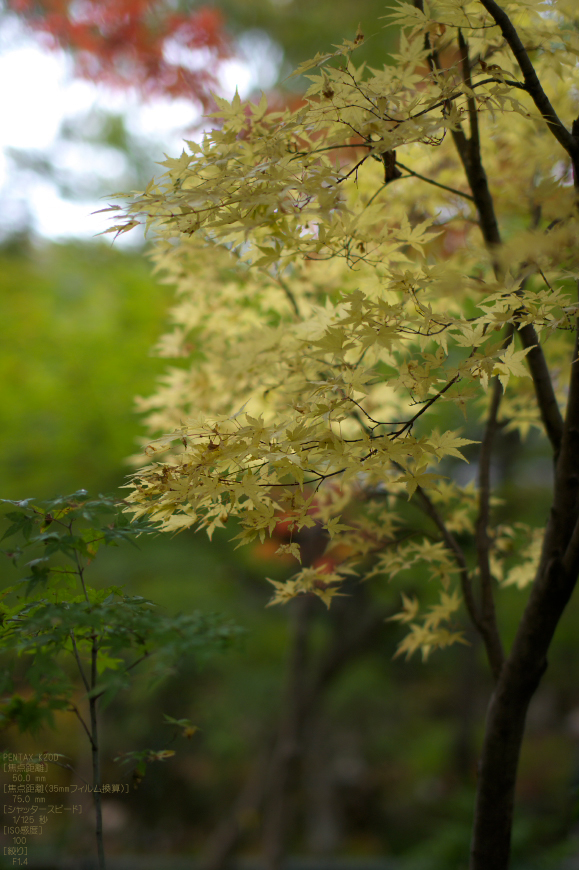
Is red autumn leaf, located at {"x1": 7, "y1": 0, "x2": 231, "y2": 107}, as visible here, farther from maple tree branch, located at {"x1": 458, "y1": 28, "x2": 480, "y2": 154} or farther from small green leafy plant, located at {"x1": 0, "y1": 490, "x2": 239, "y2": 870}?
small green leafy plant, located at {"x1": 0, "y1": 490, "x2": 239, "y2": 870}

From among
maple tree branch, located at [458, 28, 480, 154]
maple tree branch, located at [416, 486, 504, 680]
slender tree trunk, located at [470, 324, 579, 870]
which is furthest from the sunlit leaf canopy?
slender tree trunk, located at [470, 324, 579, 870]

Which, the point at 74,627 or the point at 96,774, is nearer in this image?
the point at 74,627

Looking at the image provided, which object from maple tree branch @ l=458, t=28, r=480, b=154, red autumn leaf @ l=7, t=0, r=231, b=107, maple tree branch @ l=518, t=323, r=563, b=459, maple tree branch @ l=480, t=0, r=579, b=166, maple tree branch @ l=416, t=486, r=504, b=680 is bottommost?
maple tree branch @ l=416, t=486, r=504, b=680

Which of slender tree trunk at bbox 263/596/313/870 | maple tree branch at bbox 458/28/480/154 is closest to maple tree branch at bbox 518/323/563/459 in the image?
maple tree branch at bbox 458/28/480/154

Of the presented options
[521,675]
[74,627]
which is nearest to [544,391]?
[521,675]

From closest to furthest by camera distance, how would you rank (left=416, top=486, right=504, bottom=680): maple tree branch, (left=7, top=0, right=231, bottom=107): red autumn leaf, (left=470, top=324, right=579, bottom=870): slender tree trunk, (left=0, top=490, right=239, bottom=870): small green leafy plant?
(left=0, top=490, right=239, bottom=870): small green leafy plant < (left=470, top=324, right=579, bottom=870): slender tree trunk < (left=416, top=486, right=504, bottom=680): maple tree branch < (left=7, top=0, right=231, bottom=107): red autumn leaf

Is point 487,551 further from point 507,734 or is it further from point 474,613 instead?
point 507,734

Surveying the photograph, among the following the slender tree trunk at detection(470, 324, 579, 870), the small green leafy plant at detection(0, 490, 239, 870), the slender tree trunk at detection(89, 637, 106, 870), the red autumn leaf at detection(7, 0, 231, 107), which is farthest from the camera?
the red autumn leaf at detection(7, 0, 231, 107)

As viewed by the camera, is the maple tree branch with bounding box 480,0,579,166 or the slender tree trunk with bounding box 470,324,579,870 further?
the slender tree trunk with bounding box 470,324,579,870

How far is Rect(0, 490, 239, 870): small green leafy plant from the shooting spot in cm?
127

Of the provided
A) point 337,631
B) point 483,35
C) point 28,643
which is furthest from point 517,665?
point 337,631

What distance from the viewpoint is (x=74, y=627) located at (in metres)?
1.44

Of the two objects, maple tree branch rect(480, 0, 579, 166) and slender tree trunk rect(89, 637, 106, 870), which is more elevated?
maple tree branch rect(480, 0, 579, 166)

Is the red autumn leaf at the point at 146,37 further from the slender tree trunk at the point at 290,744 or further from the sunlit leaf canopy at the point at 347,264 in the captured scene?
the slender tree trunk at the point at 290,744
